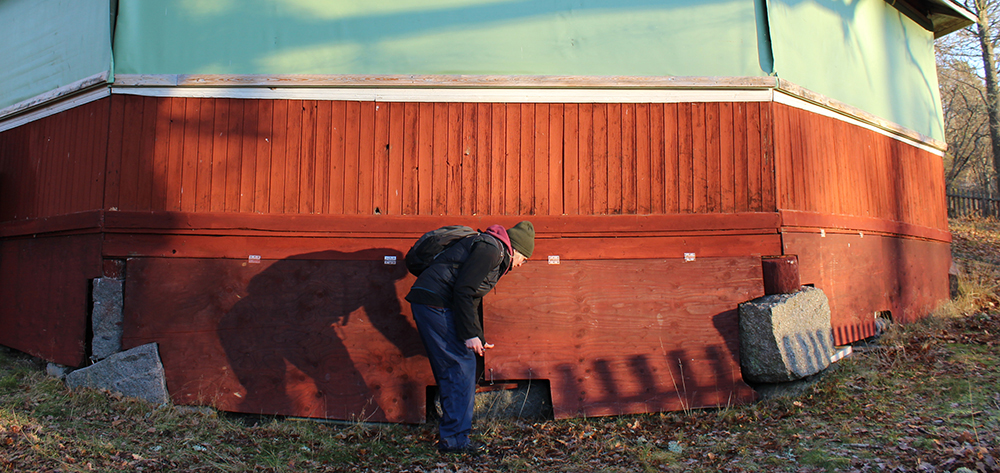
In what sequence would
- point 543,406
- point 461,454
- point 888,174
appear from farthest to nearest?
point 888,174 < point 543,406 < point 461,454

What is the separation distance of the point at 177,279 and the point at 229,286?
0.44 m

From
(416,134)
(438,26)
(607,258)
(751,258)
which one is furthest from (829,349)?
(438,26)

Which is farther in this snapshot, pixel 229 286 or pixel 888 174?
pixel 888 174

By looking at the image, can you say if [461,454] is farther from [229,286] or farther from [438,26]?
[438,26]

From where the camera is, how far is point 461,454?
3977 millimetres

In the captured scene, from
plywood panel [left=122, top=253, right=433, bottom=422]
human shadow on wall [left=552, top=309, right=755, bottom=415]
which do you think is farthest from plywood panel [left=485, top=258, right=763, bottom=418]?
plywood panel [left=122, top=253, right=433, bottom=422]

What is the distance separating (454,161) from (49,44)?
13.8 feet

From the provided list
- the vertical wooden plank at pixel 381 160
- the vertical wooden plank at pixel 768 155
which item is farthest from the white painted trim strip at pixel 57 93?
the vertical wooden plank at pixel 768 155

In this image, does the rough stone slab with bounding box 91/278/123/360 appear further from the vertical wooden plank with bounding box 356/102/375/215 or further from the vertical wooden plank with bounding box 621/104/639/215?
the vertical wooden plank with bounding box 621/104/639/215

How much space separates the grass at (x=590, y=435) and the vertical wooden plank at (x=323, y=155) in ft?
6.02

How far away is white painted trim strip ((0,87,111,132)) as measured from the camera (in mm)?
4889

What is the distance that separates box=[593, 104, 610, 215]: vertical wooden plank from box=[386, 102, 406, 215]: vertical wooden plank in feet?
5.62

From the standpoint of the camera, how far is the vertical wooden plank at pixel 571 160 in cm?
492

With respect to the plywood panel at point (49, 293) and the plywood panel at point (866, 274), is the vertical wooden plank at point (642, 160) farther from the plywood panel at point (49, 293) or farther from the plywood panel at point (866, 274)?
the plywood panel at point (49, 293)
